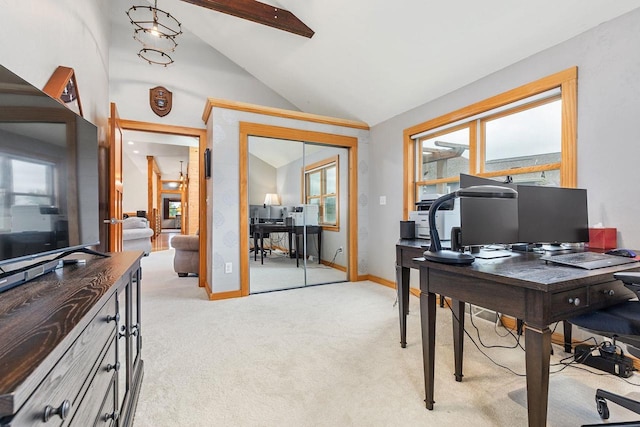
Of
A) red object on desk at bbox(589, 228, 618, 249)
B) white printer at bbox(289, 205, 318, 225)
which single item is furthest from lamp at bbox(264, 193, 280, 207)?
red object on desk at bbox(589, 228, 618, 249)

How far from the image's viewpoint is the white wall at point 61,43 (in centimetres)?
136

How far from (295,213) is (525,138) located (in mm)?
2634

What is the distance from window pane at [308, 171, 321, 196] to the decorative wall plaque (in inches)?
82.5

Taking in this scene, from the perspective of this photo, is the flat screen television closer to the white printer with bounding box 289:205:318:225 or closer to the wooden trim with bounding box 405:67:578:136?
the white printer with bounding box 289:205:318:225

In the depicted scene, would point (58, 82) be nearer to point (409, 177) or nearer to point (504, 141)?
point (409, 177)

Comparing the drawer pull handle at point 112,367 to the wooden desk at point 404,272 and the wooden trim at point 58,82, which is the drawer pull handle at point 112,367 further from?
the wooden desk at point 404,272

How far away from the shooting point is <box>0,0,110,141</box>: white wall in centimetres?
136

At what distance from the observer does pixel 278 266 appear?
400 centimetres

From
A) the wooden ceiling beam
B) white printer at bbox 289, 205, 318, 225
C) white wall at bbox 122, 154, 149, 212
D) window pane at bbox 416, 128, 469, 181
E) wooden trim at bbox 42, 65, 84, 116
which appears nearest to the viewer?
wooden trim at bbox 42, 65, 84, 116

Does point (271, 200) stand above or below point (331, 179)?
below

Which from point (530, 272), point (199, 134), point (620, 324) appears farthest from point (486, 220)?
point (199, 134)

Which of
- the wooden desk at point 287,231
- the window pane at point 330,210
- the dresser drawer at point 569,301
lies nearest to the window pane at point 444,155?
the window pane at point 330,210

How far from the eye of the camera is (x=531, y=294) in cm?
107

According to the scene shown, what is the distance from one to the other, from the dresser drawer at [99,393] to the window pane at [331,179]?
3367 mm
